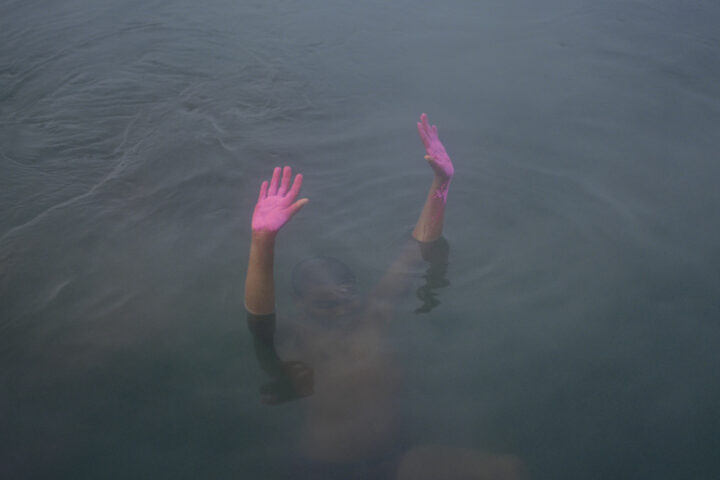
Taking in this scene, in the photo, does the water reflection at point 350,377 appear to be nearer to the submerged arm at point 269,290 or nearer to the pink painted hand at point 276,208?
the submerged arm at point 269,290

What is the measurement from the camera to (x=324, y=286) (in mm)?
3807

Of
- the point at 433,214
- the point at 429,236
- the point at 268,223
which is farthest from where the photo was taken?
the point at 429,236

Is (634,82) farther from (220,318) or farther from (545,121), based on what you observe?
(220,318)

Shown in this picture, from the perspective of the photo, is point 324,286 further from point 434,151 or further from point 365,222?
point 434,151

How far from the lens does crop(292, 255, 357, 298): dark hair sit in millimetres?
3814

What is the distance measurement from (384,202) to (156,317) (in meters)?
2.05

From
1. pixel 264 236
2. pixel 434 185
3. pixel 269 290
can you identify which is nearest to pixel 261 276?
pixel 269 290

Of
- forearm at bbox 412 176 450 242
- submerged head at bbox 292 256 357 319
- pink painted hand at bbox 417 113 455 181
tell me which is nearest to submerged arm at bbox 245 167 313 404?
submerged head at bbox 292 256 357 319

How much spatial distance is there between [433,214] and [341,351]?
1216 mm

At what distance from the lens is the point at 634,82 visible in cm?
658

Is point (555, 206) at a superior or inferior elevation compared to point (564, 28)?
inferior

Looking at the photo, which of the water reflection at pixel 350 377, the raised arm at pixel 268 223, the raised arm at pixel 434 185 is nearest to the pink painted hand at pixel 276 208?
the raised arm at pixel 268 223

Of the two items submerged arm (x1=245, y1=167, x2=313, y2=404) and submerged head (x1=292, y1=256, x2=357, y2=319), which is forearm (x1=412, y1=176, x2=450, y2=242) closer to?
submerged head (x1=292, y1=256, x2=357, y2=319)

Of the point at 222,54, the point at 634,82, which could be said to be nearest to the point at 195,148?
the point at 222,54
